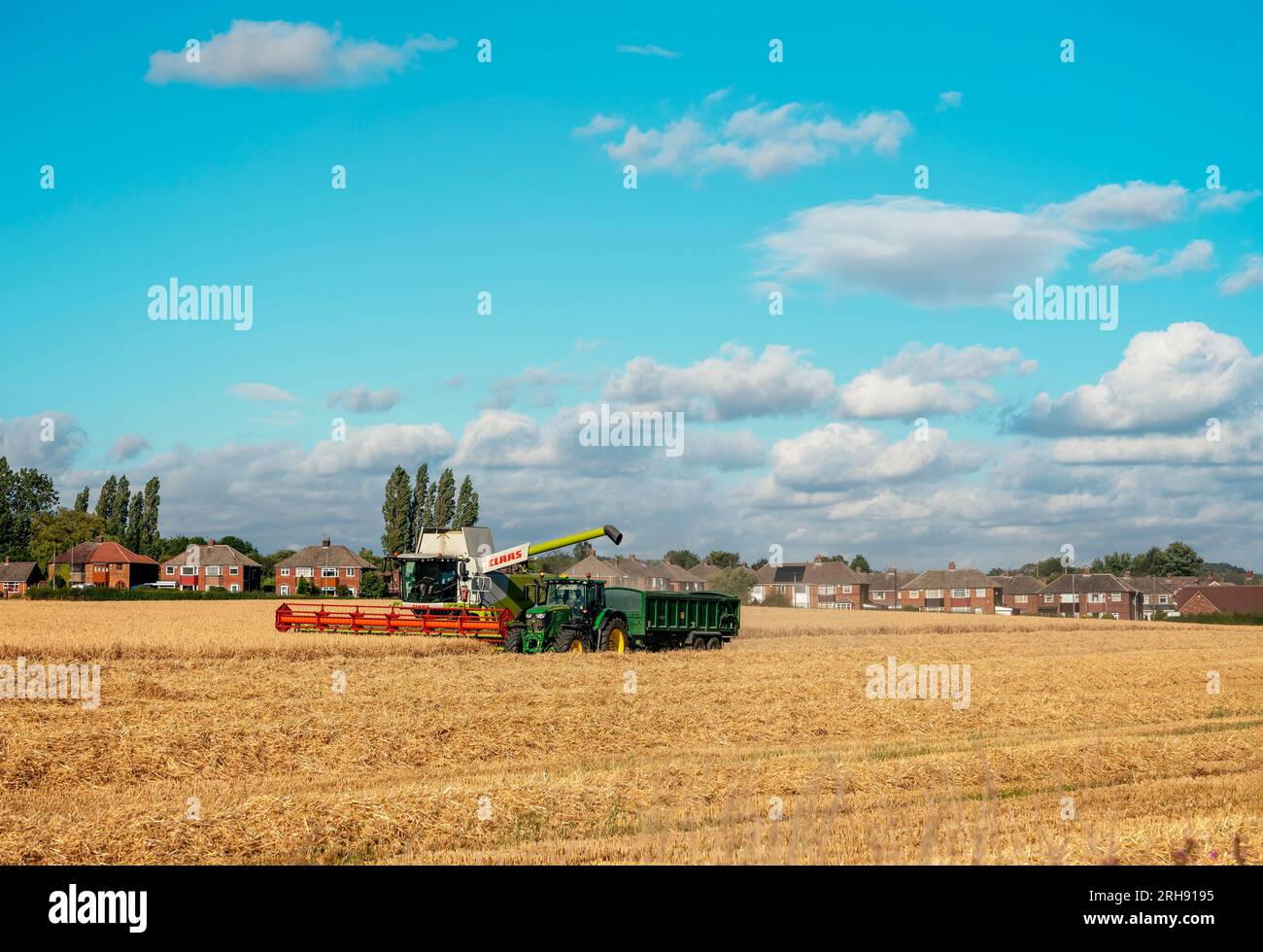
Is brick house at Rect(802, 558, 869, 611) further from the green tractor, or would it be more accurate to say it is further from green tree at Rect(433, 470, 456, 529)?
the green tractor

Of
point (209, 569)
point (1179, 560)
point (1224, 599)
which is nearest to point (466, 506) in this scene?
point (209, 569)

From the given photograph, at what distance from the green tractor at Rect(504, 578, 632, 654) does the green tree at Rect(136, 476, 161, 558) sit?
109163 millimetres

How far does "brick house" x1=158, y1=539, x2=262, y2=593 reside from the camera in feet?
406

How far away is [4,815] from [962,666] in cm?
2348

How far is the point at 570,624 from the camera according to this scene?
2939 centimetres

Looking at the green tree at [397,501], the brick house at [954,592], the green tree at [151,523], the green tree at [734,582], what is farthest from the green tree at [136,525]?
the brick house at [954,592]

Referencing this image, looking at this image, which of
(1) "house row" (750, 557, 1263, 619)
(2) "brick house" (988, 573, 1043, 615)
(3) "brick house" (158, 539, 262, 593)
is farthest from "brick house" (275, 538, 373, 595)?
(2) "brick house" (988, 573, 1043, 615)

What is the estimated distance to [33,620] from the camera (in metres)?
40.2

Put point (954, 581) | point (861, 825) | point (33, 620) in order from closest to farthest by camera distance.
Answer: point (861, 825) < point (33, 620) < point (954, 581)

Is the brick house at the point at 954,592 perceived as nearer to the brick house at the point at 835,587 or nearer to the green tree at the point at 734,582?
the brick house at the point at 835,587

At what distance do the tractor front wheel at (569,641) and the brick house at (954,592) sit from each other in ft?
346
